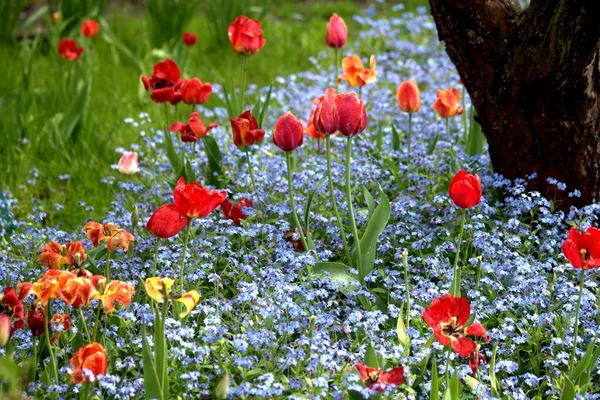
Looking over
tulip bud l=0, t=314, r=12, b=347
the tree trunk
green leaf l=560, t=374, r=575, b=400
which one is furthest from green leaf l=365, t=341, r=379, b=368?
the tree trunk

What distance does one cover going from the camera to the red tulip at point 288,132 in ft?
8.65

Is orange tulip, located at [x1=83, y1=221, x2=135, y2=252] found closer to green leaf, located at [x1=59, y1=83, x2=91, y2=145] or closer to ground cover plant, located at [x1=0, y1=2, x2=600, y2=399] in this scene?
ground cover plant, located at [x1=0, y1=2, x2=600, y2=399]

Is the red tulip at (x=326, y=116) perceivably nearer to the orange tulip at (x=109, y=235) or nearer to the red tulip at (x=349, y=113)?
the red tulip at (x=349, y=113)

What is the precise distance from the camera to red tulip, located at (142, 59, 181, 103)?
3.24 meters

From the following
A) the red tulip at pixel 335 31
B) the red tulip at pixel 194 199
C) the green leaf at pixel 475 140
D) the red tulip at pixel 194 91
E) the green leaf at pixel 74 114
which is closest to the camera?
the red tulip at pixel 194 199

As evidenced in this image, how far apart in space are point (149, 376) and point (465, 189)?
978 millimetres

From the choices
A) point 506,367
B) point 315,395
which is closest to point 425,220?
point 506,367

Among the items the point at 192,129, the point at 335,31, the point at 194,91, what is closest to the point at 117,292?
the point at 192,129

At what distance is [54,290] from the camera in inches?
81.0

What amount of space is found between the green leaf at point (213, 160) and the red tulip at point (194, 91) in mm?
157

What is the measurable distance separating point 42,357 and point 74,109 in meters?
1.88

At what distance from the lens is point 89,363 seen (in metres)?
2.01

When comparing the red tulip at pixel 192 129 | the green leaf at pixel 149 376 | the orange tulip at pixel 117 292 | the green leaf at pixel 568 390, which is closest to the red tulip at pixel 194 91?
the red tulip at pixel 192 129

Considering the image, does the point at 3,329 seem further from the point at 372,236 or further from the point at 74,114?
the point at 74,114
